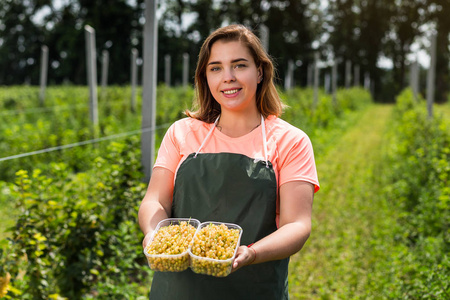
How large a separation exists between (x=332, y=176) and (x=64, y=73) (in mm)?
34270

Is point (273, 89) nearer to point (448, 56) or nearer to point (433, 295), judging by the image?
point (433, 295)

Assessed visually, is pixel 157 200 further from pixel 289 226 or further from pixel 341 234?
pixel 341 234

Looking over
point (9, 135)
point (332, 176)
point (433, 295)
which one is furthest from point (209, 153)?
point (332, 176)

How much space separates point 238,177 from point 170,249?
1.30 feet

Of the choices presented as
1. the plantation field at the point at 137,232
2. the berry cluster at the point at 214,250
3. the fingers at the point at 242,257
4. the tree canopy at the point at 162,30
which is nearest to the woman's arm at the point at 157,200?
the berry cluster at the point at 214,250

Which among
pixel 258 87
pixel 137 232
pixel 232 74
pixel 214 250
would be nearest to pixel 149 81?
pixel 137 232

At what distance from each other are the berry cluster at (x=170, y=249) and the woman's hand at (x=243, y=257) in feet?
0.53

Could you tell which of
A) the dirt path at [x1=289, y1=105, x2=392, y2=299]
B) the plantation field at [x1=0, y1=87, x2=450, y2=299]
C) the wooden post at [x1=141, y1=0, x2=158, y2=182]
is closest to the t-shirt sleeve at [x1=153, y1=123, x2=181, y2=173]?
the plantation field at [x1=0, y1=87, x2=450, y2=299]

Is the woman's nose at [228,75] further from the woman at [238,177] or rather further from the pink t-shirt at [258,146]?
the pink t-shirt at [258,146]

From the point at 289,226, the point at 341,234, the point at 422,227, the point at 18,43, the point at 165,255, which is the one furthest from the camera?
the point at 18,43

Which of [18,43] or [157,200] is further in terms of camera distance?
[18,43]

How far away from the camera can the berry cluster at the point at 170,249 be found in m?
1.52

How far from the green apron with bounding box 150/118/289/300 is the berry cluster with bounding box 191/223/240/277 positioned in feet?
0.59

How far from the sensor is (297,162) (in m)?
1.79
